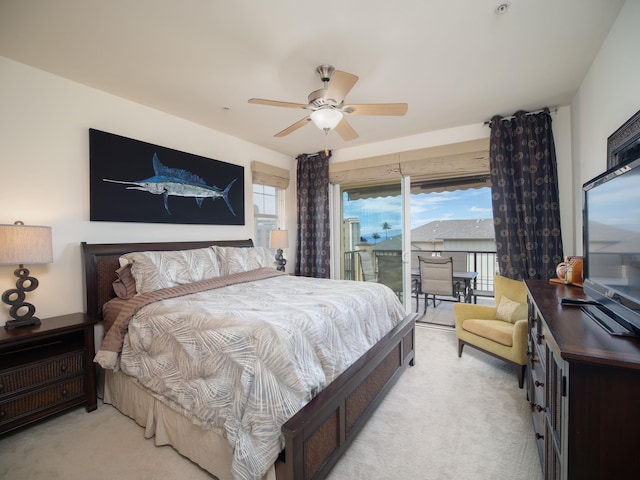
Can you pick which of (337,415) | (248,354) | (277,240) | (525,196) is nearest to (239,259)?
(277,240)

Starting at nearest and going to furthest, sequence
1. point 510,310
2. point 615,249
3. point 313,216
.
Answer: point 615,249
point 510,310
point 313,216

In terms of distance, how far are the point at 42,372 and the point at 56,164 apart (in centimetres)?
168

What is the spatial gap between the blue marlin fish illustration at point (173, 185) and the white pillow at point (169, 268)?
2.28 feet

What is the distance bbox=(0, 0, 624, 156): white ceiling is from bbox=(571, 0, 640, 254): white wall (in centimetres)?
12

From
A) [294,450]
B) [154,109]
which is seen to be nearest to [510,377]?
[294,450]

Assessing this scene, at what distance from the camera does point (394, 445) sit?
1888 millimetres

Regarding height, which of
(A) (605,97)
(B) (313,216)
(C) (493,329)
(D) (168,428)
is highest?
(A) (605,97)

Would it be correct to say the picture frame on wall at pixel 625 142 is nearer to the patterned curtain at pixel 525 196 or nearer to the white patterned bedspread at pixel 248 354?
the patterned curtain at pixel 525 196

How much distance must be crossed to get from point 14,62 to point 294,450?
3405 millimetres

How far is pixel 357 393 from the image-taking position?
193 cm

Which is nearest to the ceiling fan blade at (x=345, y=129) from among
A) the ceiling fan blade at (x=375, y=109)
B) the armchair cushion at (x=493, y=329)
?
the ceiling fan blade at (x=375, y=109)

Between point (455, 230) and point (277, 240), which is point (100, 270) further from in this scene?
point (455, 230)

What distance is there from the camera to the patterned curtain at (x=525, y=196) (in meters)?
3.27

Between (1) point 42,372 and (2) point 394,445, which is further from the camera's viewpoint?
(1) point 42,372
